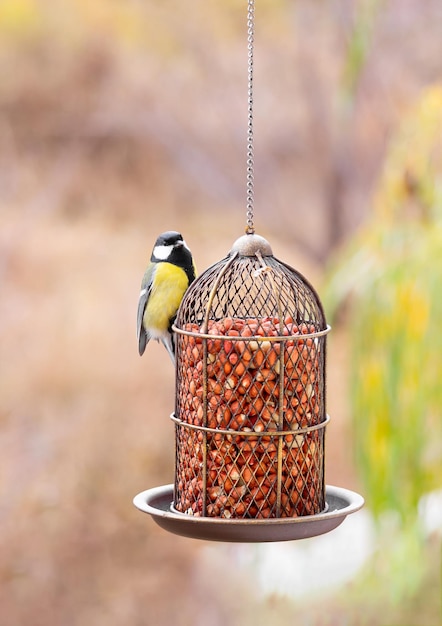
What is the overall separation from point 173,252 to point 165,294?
0.31 feet

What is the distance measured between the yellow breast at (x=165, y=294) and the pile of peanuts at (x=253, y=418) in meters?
0.31

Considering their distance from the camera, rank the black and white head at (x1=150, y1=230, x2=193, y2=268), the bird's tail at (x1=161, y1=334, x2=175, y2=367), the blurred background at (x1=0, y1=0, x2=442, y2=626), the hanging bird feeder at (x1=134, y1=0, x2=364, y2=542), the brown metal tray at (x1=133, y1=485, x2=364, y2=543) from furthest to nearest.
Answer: the blurred background at (x1=0, y1=0, x2=442, y2=626)
the bird's tail at (x1=161, y1=334, x2=175, y2=367)
the black and white head at (x1=150, y1=230, x2=193, y2=268)
the hanging bird feeder at (x1=134, y1=0, x2=364, y2=542)
the brown metal tray at (x1=133, y1=485, x2=364, y2=543)

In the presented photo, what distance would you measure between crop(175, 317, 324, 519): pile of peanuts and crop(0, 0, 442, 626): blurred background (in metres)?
3.42

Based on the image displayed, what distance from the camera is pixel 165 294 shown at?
207cm

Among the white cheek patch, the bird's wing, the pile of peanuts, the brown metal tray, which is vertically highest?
the white cheek patch

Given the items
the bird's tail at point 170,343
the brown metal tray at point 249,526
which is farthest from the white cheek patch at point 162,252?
the brown metal tray at point 249,526

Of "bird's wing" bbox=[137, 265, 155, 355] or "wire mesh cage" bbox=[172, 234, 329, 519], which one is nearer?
"wire mesh cage" bbox=[172, 234, 329, 519]

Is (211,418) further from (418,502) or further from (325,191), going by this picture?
(325,191)

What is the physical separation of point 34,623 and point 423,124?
412 cm

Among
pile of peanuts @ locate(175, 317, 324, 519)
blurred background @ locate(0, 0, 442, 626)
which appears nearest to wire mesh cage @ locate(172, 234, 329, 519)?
pile of peanuts @ locate(175, 317, 324, 519)

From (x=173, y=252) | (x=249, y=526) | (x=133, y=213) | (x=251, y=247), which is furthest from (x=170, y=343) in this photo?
(x=133, y=213)

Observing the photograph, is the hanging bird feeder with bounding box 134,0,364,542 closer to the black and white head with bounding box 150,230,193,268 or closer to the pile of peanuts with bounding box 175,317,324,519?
the pile of peanuts with bounding box 175,317,324,519

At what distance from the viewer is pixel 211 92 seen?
6473 millimetres

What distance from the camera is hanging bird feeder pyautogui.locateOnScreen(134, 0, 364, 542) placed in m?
1.68
